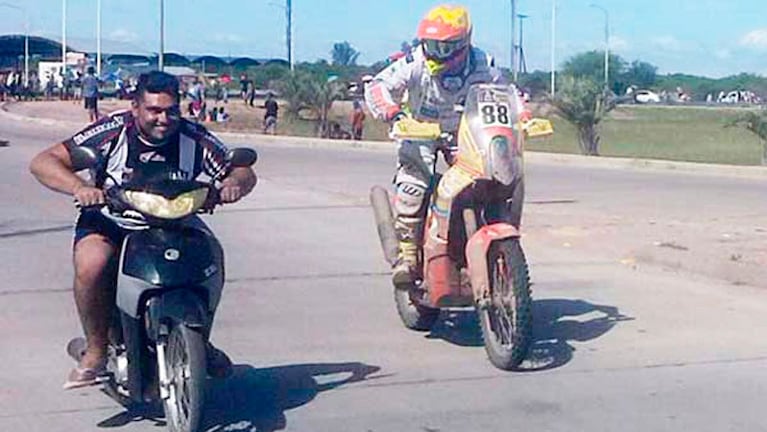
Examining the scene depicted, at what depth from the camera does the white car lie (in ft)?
380

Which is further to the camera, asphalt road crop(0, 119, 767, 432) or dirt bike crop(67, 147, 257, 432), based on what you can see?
asphalt road crop(0, 119, 767, 432)

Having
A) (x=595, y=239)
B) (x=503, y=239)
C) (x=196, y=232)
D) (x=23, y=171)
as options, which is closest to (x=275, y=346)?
(x=503, y=239)

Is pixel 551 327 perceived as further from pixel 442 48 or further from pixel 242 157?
pixel 242 157

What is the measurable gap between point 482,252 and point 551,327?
161cm

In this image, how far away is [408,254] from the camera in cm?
927

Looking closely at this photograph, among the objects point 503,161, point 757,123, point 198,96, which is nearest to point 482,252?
point 503,161

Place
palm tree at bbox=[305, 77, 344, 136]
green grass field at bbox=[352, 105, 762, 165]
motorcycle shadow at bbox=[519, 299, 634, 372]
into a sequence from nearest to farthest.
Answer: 1. motorcycle shadow at bbox=[519, 299, 634, 372]
2. green grass field at bbox=[352, 105, 762, 165]
3. palm tree at bbox=[305, 77, 344, 136]

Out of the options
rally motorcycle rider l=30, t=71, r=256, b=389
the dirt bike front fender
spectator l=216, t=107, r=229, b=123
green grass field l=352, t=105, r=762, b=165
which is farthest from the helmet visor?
spectator l=216, t=107, r=229, b=123

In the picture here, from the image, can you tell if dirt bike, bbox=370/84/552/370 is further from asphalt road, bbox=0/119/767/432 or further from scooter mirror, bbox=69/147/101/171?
scooter mirror, bbox=69/147/101/171

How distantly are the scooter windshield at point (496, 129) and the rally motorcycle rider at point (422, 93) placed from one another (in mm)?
462

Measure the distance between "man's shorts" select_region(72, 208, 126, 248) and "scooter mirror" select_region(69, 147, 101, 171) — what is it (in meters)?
0.21

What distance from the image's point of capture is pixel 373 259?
13375mm

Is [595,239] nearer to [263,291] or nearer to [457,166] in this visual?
[263,291]

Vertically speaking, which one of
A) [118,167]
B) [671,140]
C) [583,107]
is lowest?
[671,140]
